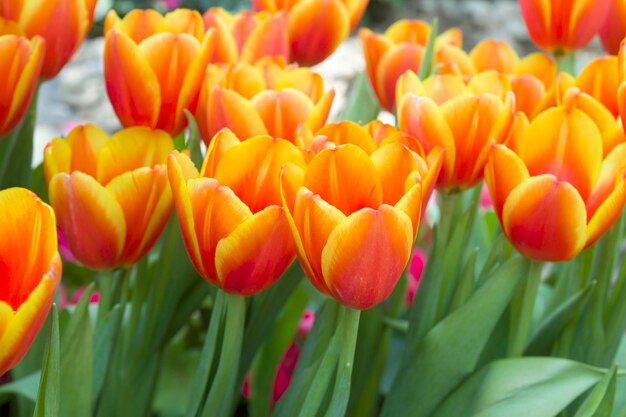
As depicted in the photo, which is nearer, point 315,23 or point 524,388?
point 524,388

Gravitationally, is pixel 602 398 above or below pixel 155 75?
below

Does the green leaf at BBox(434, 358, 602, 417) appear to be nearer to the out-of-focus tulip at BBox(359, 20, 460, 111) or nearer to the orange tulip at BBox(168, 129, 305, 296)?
the orange tulip at BBox(168, 129, 305, 296)

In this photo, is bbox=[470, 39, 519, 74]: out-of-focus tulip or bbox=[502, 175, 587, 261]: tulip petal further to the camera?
bbox=[470, 39, 519, 74]: out-of-focus tulip

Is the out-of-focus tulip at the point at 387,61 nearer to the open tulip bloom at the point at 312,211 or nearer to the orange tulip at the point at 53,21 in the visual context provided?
the open tulip bloom at the point at 312,211

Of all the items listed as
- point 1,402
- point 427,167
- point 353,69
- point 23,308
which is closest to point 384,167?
point 427,167

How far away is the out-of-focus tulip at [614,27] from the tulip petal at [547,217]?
0.23 meters

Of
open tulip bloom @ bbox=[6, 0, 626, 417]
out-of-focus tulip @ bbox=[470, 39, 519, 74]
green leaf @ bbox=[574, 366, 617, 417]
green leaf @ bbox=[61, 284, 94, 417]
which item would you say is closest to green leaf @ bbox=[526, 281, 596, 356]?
open tulip bloom @ bbox=[6, 0, 626, 417]

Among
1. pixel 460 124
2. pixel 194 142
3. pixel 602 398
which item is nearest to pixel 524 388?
pixel 602 398

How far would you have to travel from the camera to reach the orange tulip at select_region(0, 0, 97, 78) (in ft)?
2.02

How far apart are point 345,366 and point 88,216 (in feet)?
0.56

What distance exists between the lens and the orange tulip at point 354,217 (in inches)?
17.8

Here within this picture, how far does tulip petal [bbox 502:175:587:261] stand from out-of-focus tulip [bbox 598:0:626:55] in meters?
0.23

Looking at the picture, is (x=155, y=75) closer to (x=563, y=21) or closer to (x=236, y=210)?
(x=236, y=210)

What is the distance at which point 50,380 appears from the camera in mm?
463
